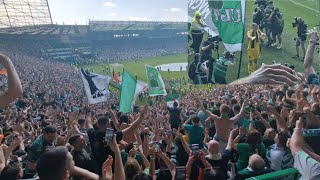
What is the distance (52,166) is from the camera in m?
2.59

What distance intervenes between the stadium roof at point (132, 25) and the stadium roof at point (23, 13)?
11857 millimetres

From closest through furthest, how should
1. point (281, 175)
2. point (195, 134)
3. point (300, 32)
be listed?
1. point (281, 175)
2. point (195, 134)
3. point (300, 32)

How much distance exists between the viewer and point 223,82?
32.0ft

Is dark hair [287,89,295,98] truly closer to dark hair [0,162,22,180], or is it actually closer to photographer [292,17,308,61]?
photographer [292,17,308,61]

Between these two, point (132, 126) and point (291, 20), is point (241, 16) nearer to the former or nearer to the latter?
point (291, 20)

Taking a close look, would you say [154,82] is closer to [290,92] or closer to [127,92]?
[127,92]

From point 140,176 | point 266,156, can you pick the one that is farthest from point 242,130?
point 140,176

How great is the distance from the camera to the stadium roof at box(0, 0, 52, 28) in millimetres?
49656

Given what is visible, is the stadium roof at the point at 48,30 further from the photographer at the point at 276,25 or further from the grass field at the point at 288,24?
the photographer at the point at 276,25

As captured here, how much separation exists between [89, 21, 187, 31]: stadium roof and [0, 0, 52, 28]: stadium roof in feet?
38.9

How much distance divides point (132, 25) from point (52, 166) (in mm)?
69631

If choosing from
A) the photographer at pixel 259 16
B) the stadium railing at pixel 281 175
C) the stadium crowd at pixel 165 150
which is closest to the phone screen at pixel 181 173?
the stadium crowd at pixel 165 150

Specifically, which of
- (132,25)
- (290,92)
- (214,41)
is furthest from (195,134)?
(132,25)

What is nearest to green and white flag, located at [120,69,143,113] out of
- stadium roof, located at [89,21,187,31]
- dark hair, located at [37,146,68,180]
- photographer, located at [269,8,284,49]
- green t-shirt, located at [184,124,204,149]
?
green t-shirt, located at [184,124,204,149]
